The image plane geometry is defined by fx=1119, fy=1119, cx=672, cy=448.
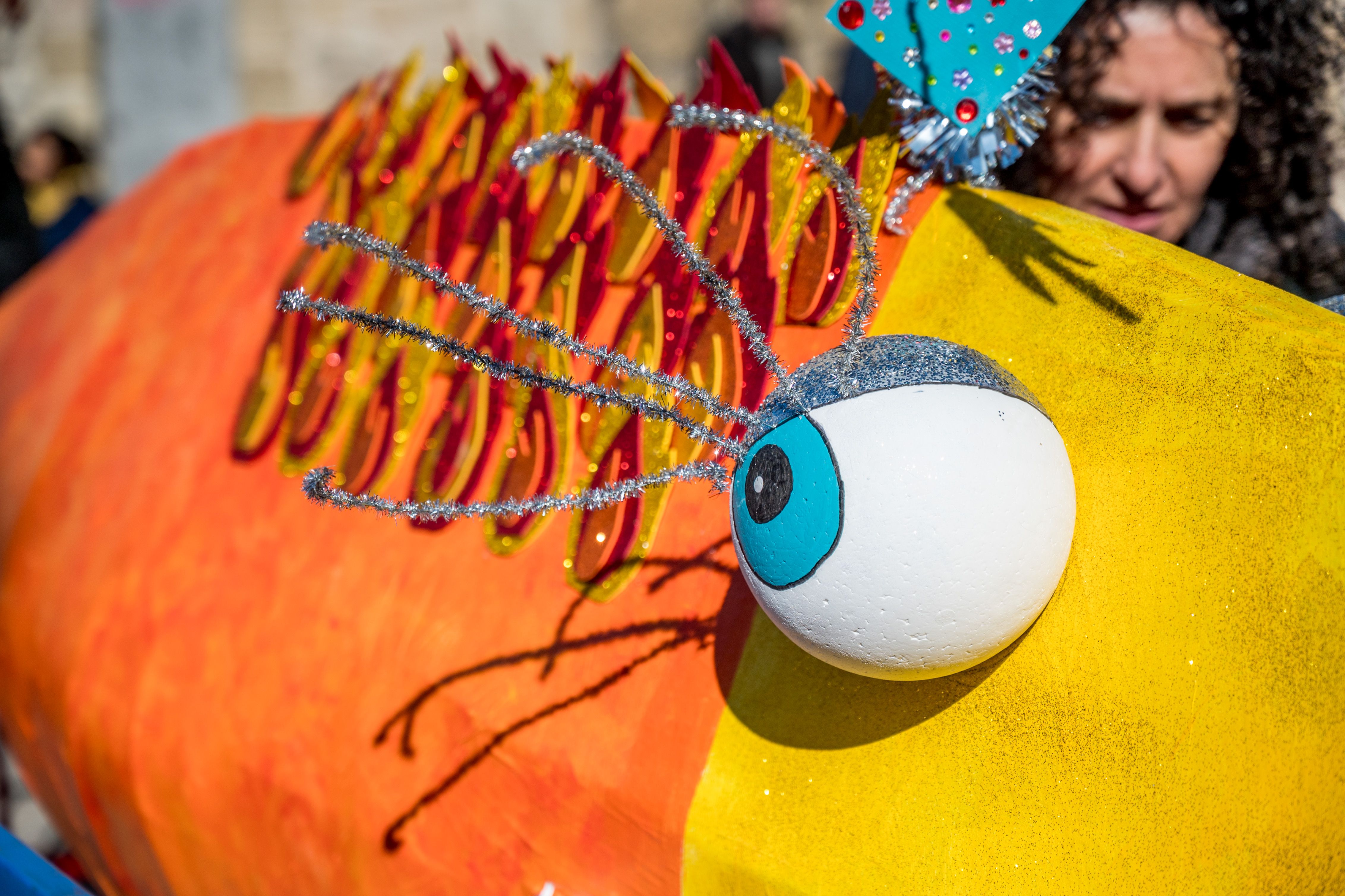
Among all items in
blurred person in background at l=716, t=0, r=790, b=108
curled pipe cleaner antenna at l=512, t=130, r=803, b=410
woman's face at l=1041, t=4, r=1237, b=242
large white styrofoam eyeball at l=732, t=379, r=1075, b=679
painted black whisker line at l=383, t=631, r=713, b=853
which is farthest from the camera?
blurred person in background at l=716, t=0, r=790, b=108

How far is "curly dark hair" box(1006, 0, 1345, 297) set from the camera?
1.38 m

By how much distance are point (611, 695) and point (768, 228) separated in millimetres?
563

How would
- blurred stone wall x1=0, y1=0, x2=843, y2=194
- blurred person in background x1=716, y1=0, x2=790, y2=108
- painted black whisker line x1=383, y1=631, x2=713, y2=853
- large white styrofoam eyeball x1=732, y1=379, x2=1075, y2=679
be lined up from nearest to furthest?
large white styrofoam eyeball x1=732, y1=379, x2=1075, y2=679, painted black whisker line x1=383, y1=631, x2=713, y2=853, blurred person in background x1=716, y1=0, x2=790, y2=108, blurred stone wall x1=0, y1=0, x2=843, y2=194

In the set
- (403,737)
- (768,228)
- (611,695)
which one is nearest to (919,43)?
(768,228)

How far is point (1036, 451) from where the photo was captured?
2.85ft

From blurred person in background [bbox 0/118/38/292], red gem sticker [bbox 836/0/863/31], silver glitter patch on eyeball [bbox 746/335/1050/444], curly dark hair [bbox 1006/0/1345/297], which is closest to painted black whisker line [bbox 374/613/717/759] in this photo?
silver glitter patch on eyeball [bbox 746/335/1050/444]

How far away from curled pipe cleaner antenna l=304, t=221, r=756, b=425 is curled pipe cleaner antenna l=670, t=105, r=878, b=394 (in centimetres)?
14

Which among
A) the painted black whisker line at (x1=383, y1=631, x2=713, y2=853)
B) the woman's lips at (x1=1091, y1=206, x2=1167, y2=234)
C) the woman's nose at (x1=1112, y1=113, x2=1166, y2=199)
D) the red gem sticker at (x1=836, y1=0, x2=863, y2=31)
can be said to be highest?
the red gem sticker at (x1=836, y1=0, x2=863, y2=31)

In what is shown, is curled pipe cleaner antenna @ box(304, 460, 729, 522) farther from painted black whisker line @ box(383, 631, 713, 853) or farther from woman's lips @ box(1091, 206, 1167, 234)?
woman's lips @ box(1091, 206, 1167, 234)

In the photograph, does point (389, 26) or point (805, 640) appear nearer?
point (805, 640)

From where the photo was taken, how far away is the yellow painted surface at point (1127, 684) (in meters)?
0.86

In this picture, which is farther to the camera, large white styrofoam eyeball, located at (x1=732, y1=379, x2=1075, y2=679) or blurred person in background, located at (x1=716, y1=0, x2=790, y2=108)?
blurred person in background, located at (x1=716, y1=0, x2=790, y2=108)

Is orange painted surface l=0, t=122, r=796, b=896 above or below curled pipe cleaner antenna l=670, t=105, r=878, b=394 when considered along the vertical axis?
below

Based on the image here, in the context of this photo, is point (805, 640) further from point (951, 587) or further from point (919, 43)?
point (919, 43)
